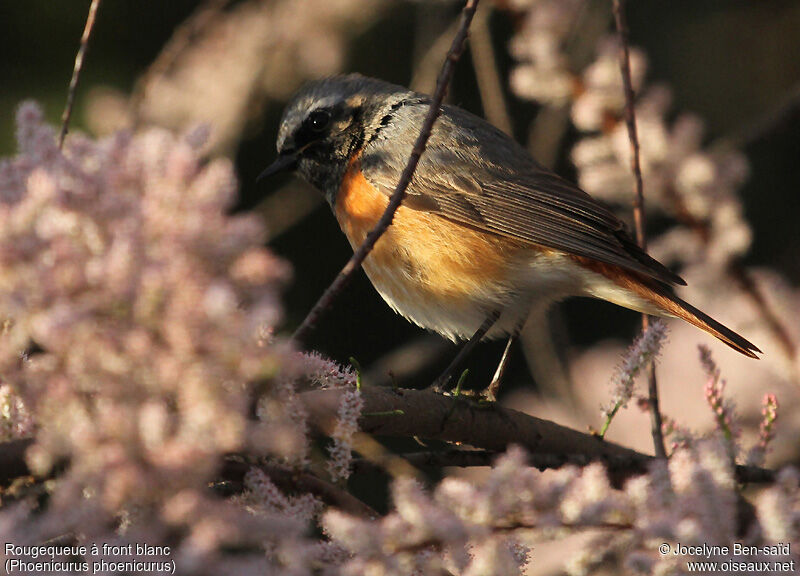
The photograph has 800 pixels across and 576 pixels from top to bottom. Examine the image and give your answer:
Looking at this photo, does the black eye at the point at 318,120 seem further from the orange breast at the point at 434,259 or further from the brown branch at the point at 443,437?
the brown branch at the point at 443,437

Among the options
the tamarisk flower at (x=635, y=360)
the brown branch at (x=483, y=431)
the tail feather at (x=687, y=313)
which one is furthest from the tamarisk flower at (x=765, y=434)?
the tail feather at (x=687, y=313)

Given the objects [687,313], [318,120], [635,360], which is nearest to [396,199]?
[635,360]

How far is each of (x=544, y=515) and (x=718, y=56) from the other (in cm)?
597

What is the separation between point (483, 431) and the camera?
246 cm

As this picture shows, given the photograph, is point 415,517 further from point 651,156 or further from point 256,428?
point 651,156

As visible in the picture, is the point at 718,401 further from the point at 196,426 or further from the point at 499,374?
the point at 499,374

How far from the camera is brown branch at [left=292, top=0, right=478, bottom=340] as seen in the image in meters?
1.60

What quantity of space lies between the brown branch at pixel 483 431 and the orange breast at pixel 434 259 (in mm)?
1055

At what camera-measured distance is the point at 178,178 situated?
1.27 m

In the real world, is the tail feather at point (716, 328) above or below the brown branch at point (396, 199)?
above

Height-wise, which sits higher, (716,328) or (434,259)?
(716,328)

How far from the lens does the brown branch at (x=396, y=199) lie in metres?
1.60

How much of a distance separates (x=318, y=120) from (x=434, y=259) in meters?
0.86

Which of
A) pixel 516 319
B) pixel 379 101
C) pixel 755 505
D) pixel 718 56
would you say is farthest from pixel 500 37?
pixel 755 505
